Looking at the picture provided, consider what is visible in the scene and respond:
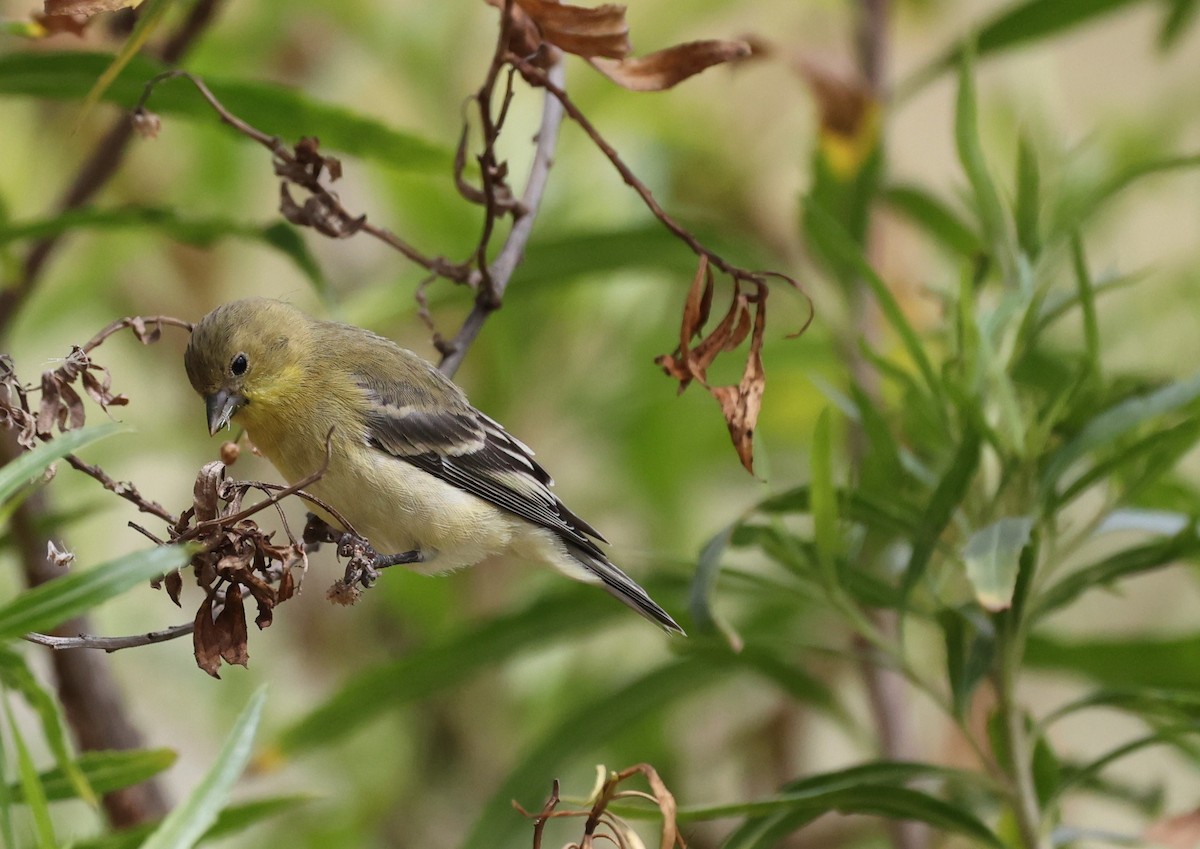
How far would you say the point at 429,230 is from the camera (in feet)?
8.46

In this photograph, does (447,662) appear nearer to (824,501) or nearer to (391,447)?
(391,447)

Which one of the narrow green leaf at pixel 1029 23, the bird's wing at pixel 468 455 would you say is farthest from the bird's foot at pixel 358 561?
the narrow green leaf at pixel 1029 23

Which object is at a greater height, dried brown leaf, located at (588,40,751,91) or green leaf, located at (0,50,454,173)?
green leaf, located at (0,50,454,173)

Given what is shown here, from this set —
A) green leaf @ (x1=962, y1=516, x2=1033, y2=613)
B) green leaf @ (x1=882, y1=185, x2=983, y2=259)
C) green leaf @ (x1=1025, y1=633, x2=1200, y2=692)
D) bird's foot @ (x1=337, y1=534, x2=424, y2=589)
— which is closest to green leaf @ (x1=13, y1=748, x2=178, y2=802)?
bird's foot @ (x1=337, y1=534, x2=424, y2=589)

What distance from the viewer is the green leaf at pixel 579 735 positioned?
66.1 inches

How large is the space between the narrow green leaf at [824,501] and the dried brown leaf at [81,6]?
69 cm

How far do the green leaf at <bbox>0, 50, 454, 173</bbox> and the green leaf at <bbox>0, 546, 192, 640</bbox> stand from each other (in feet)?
2.55

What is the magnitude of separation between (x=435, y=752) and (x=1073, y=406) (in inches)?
58.4

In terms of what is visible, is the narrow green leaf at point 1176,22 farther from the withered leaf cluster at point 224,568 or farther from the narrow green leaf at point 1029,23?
the withered leaf cluster at point 224,568

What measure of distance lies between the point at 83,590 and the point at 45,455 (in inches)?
3.6

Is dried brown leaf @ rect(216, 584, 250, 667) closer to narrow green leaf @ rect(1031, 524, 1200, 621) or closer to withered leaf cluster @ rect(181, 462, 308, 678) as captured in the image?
withered leaf cluster @ rect(181, 462, 308, 678)

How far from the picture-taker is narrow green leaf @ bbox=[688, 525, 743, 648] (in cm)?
127

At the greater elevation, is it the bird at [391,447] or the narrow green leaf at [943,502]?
the bird at [391,447]

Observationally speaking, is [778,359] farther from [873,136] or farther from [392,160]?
[392,160]
